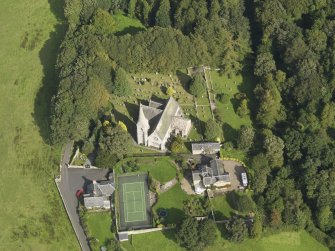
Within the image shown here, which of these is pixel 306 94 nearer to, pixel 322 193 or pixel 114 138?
pixel 322 193

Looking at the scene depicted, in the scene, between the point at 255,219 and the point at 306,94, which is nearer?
the point at 255,219

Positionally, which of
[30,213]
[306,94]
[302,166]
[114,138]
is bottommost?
[30,213]

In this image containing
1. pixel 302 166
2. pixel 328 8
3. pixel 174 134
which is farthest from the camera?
pixel 328 8

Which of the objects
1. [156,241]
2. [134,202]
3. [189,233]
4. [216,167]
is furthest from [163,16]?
[189,233]

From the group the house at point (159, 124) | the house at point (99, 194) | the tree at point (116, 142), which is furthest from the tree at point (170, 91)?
the house at point (99, 194)

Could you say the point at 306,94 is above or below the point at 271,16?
below

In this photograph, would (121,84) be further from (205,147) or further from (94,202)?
(94,202)

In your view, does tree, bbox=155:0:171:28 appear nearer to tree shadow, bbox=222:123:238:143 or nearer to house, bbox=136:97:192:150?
house, bbox=136:97:192:150

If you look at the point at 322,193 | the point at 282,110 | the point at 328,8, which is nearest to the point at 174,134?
the point at 282,110
